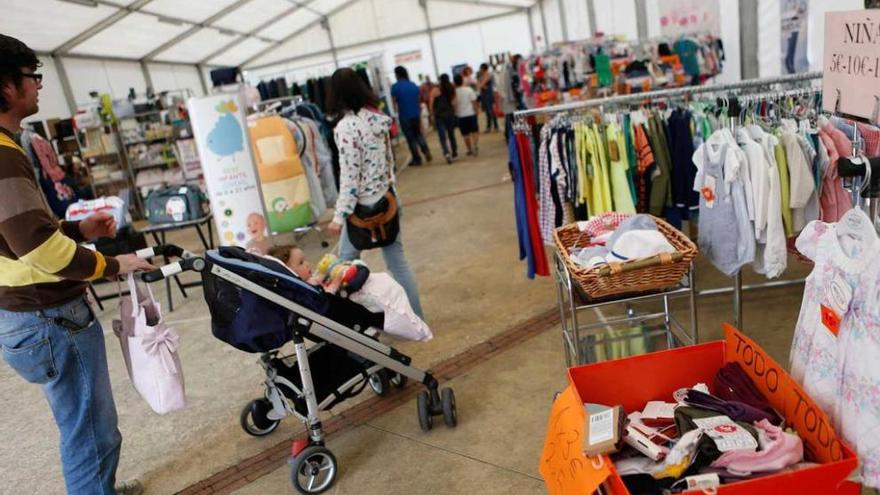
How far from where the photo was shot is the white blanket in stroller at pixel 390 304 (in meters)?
2.60

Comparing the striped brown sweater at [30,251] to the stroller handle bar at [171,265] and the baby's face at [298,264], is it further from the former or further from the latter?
the baby's face at [298,264]

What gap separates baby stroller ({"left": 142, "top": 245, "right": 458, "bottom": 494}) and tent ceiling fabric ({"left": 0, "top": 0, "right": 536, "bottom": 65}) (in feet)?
31.5

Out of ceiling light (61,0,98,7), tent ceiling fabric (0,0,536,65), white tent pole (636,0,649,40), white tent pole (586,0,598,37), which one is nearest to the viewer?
ceiling light (61,0,98,7)

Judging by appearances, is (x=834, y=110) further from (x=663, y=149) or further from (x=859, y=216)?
(x=663, y=149)

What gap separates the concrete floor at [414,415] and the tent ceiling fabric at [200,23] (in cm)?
829

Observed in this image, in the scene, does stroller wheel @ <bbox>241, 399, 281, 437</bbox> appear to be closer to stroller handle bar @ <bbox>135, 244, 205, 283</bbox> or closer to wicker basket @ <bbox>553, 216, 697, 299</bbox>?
stroller handle bar @ <bbox>135, 244, 205, 283</bbox>

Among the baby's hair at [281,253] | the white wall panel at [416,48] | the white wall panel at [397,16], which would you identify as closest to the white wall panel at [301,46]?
the white wall panel at [397,16]

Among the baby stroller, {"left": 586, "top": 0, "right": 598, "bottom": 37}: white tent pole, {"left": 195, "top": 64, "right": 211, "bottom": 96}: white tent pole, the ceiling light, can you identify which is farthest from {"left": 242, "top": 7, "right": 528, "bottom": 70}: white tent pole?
the baby stroller

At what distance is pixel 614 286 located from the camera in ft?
7.19

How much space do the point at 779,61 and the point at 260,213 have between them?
578 cm

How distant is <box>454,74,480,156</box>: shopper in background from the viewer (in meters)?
9.95

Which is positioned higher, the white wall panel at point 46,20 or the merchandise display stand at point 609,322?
the white wall panel at point 46,20

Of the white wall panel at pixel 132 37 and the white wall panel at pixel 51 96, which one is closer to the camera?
the white wall panel at pixel 51 96

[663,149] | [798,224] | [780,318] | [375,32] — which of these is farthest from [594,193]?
[375,32]
